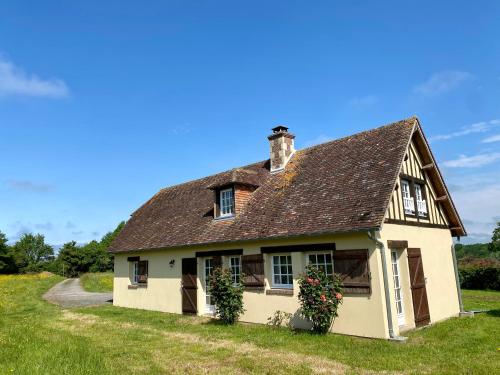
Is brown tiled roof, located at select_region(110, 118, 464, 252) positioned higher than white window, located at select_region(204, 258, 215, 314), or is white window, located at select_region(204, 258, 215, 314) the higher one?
brown tiled roof, located at select_region(110, 118, 464, 252)

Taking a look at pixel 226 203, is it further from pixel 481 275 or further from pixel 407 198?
pixel 481 275

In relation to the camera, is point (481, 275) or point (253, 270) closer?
point (253, 270)

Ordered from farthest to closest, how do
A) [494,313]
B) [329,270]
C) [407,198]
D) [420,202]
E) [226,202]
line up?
[226,202]
[494,313]
[420,202]
[407,198]
[329,270]

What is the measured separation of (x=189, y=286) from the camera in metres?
15.9

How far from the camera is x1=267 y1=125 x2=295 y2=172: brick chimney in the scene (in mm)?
16859

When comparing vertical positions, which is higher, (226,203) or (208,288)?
(226,203)

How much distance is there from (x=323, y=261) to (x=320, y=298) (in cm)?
155

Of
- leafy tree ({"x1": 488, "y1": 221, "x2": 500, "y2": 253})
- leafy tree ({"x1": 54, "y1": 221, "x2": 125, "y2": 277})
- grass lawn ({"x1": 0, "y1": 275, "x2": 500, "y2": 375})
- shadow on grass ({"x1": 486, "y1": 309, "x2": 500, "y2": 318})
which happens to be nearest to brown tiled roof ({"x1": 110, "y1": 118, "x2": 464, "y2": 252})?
grass lawn ({"x1": 0, "y1": 275, "x2": 500, "y2": 375})

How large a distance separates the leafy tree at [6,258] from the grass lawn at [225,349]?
68741 millimetres

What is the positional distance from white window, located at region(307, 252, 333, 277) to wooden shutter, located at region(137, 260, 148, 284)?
9455 millimetres

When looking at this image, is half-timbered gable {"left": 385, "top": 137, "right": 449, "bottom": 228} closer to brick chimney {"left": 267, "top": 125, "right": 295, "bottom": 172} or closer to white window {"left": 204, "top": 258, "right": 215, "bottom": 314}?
brick chimney {"left": 267, "top": 125, "right": 295, "bottom": 172}

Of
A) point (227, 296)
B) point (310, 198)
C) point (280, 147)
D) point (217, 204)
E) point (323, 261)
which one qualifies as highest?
point (280, 147)

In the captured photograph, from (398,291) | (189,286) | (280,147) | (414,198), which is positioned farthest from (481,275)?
(189,286)

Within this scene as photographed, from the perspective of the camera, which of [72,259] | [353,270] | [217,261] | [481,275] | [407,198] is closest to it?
[353,270]
